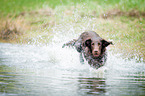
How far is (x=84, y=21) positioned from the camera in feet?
55.3

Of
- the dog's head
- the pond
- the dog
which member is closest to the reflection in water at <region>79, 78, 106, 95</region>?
the pond

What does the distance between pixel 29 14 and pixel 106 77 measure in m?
14.5

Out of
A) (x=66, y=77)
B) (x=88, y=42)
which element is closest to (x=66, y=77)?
(x=66, y=77)

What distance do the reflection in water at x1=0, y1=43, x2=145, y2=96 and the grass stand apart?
10.4ft

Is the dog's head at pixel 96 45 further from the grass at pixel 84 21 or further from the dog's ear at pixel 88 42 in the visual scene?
the grass at pixel 84 21

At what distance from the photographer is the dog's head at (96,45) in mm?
8609

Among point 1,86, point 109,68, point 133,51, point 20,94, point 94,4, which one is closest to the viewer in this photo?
point 20,94

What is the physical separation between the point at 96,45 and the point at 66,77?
2.00 meters

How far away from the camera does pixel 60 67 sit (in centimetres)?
905

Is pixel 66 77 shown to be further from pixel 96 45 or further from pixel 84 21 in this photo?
pixel 84 21

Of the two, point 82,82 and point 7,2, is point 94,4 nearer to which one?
point 7,2

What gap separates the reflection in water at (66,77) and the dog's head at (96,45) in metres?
0.53

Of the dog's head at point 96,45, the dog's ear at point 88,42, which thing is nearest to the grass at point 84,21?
the dog's head at point 96,45

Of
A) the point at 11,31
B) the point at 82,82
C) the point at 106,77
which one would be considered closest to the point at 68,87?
the point at 82,82
